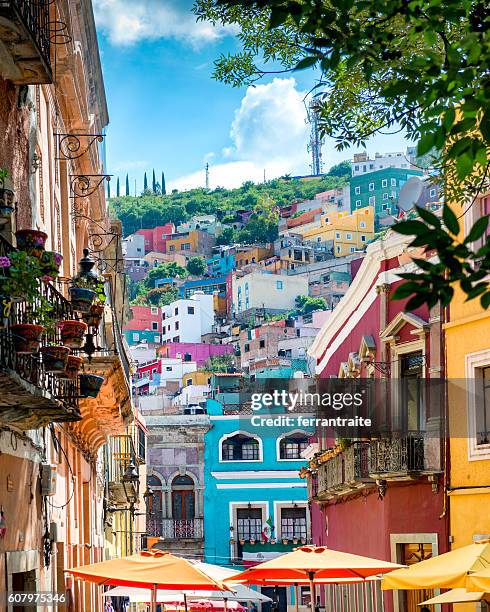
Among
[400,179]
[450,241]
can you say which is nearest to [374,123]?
[450,241]

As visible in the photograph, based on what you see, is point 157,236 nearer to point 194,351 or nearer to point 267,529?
point 194,351

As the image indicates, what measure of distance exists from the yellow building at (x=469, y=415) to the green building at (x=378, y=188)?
10403cm

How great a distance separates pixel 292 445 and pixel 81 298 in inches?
1498

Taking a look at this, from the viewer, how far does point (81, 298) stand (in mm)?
10664

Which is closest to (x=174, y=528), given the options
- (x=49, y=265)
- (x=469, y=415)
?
(x=469, y=415)

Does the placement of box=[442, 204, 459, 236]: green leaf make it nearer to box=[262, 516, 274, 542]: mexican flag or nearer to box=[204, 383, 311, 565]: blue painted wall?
box=[204, 383, 311, 565]: blue painted wall

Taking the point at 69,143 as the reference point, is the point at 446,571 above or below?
below

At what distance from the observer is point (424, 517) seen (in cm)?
1931

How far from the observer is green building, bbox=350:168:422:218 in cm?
12381

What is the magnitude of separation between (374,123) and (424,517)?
11357 mm

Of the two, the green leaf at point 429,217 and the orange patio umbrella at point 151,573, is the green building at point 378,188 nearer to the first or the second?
the orange patio umbrella at point 151,573

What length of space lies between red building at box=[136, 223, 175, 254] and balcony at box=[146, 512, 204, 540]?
303ft

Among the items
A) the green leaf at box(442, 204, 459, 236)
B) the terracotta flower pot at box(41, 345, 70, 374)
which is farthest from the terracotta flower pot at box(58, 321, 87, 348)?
the green leaf at box(442, 204, 459, 236)

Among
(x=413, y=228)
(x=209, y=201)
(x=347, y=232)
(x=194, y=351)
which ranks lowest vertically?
(x=413, y=228)
